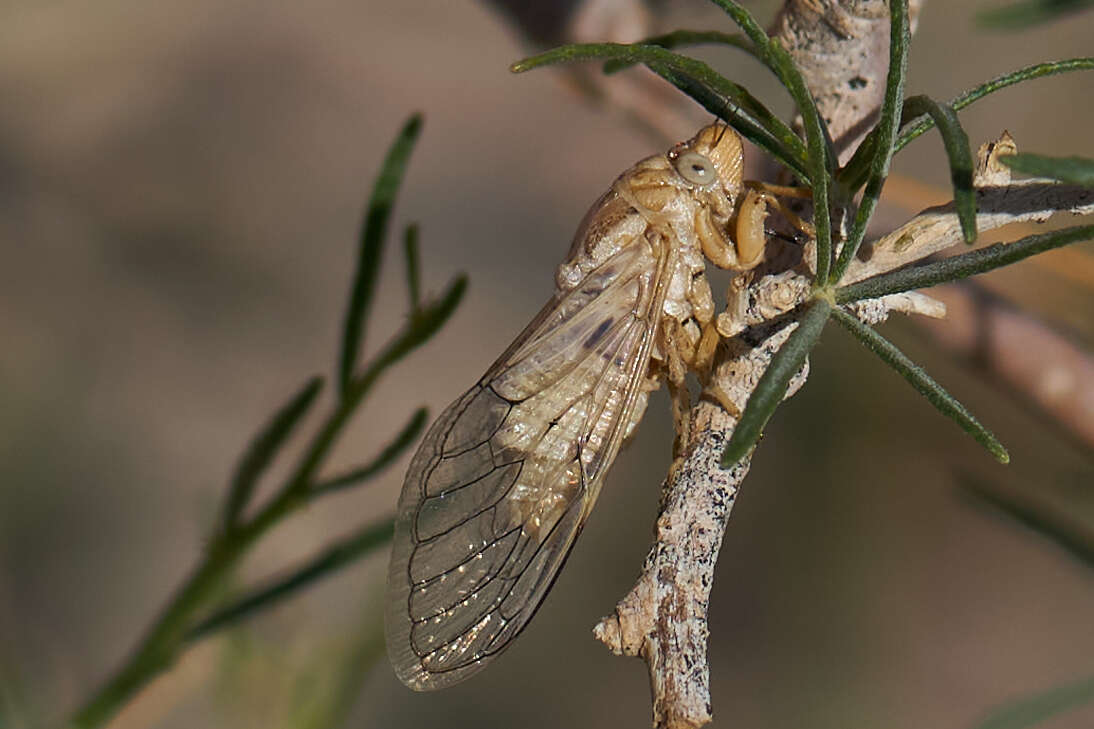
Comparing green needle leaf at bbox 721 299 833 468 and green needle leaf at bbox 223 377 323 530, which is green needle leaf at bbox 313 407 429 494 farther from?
green needle leaf at bbox 721 299 833 468

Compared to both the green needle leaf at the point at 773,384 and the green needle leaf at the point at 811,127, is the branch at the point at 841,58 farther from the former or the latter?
the green needle leaf at the point at 773,384

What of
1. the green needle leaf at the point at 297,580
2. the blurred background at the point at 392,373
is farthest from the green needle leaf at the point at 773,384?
the blurred background at the point at 392,373

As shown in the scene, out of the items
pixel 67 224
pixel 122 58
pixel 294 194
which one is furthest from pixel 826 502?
pixel 122 58

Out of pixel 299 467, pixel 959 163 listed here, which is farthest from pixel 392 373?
pixel 959 163

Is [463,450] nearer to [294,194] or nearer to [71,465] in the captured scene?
[71,465]

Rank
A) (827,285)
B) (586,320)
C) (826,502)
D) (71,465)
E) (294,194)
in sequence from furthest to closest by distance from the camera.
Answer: (294,194) → (826,502) → (71,465) → (586,320) → (827,285)

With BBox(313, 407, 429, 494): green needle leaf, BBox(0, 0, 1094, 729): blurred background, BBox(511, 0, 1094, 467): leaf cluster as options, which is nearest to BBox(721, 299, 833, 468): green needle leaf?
BBox(511, 0, 1094, 467): leaf cluster
